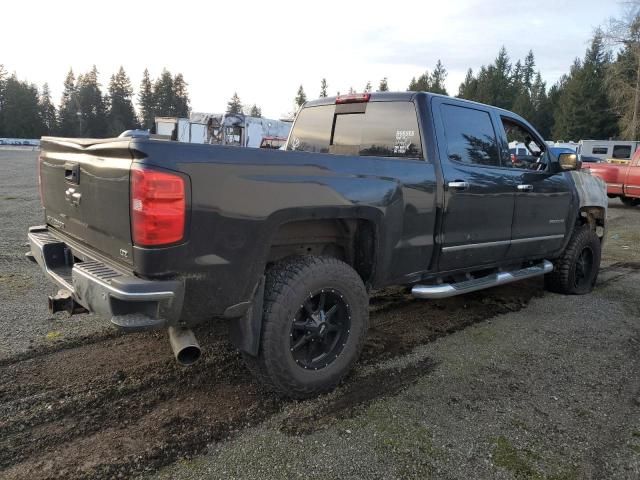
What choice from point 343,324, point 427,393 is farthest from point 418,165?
point 427,393

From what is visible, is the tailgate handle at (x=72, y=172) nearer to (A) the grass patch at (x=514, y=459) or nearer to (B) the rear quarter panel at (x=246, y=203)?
(B) the rear quarter panel at (x=246, y=203)

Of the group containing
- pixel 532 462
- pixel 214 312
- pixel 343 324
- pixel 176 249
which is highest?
pixel 176 249

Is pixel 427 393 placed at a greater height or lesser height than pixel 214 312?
lesser

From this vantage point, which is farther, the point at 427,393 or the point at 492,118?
the point at 492,118

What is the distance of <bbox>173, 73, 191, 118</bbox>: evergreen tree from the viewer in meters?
102

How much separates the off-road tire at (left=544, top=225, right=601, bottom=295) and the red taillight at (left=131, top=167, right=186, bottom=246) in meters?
4.82

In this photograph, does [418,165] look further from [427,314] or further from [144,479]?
[144,479]

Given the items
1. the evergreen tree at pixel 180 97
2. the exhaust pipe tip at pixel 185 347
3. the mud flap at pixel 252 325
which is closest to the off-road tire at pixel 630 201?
the mud flap at pixel 252 325

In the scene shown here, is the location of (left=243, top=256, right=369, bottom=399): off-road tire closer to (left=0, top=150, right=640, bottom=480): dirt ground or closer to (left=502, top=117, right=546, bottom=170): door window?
(left=0, top=150, right=640, bottom=480): dirt ground

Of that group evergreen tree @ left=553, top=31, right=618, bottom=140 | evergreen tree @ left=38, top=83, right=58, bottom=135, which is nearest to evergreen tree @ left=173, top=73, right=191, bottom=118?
evergreen tree @ left=38, top=83, right=58, bottom=135

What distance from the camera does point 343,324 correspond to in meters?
3.27

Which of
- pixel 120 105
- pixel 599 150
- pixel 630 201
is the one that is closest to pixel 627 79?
pixel 599 150

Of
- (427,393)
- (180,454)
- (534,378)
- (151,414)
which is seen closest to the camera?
(180,454)

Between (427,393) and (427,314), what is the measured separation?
165 centimetres
